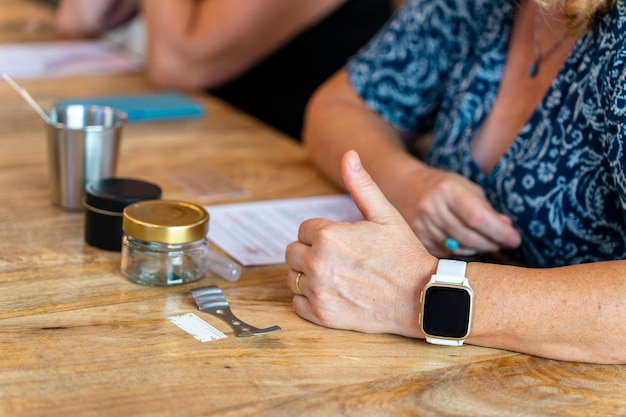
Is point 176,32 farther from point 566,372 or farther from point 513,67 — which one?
point 566,372

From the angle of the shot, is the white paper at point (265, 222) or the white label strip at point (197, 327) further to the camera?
the white paper at point (265, 222)

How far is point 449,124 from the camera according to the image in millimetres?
1575

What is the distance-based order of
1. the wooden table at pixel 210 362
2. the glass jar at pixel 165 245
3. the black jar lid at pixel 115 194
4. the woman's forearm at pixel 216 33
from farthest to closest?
the woman's forearm at pixel 216 33
the black jar lid at pixel 115 194
the glass jar at pixel 165 245
the wooden table at pixel 210 362

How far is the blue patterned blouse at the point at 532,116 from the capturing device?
130 centimetres

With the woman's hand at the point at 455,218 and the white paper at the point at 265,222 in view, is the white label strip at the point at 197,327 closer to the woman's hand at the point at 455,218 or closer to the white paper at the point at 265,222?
the white paper at the point at 265,222

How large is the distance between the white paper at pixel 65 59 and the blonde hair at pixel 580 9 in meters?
1.24

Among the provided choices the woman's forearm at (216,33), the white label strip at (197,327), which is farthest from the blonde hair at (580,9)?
the woman's forearm at (216,33)

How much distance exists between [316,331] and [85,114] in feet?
1.95

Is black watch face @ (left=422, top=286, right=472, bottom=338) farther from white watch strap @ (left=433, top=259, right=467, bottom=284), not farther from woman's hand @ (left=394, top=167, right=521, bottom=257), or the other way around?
woman's hand @ (left=394, top=167, right=521, bottom=257)

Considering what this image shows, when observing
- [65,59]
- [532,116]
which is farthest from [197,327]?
[65,59]

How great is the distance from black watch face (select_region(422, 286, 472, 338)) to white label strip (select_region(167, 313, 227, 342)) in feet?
0.74

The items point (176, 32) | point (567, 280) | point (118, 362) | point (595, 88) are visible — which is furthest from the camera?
point (176, 32)

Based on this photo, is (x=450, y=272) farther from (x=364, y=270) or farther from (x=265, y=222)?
(x=265, y=222)

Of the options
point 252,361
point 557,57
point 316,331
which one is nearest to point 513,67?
point 557,57
